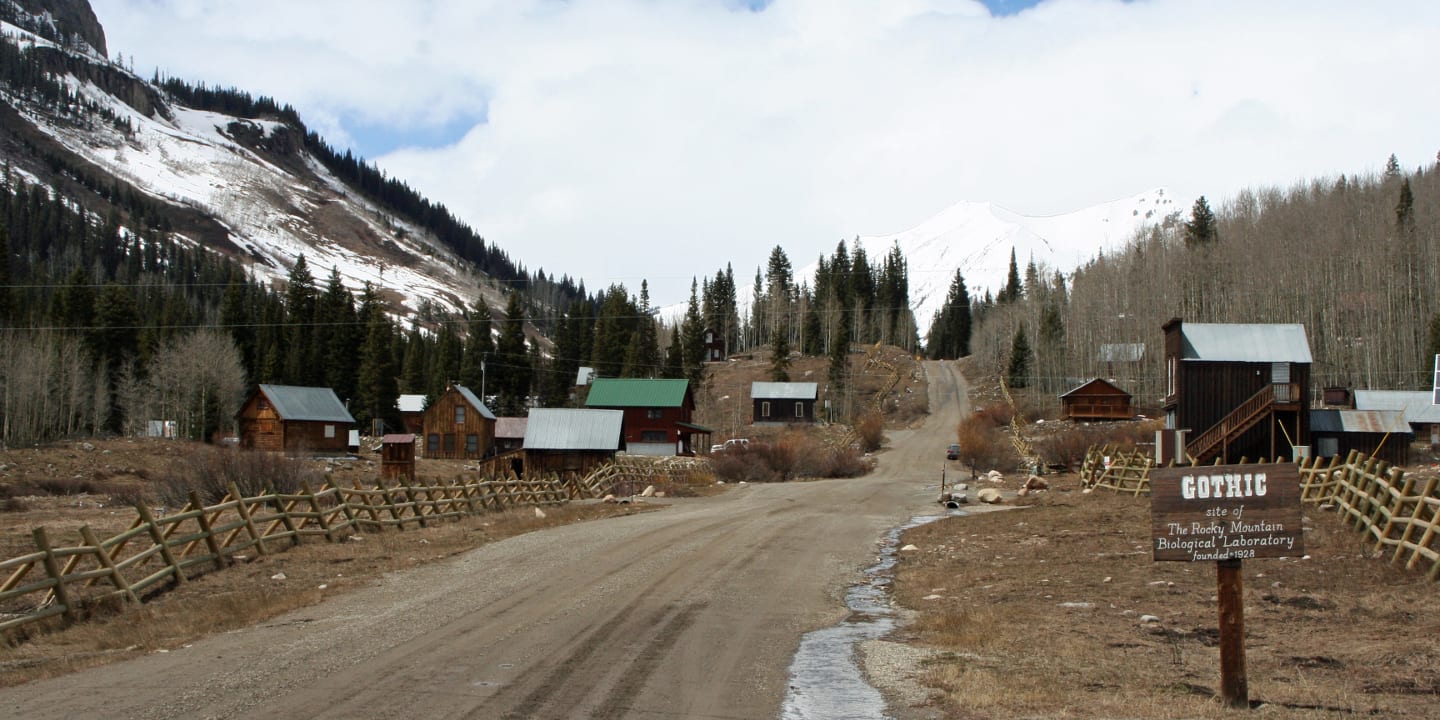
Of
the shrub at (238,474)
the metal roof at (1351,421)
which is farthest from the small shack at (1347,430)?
the shrub at (238,474)

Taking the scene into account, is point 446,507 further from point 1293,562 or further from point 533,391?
point 533,391

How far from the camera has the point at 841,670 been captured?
11.1 meters

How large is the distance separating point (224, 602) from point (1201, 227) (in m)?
122

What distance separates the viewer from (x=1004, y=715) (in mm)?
8953

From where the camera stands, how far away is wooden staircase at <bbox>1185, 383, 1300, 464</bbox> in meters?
48.0

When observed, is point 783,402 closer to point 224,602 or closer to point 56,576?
point 224,602

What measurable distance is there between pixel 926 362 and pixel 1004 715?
142746mm

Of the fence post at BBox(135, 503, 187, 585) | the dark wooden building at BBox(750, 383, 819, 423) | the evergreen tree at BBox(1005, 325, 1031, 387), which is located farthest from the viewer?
the evergreen tree at BBox(1005, 325, 1031, 387)

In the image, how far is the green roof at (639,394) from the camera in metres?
83.9

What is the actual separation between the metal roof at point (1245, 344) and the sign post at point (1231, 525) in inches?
1747

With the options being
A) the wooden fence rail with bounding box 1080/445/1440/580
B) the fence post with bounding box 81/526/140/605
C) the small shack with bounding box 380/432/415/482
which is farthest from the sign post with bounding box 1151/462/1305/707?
the small shack with bounding box 380/432/415/482

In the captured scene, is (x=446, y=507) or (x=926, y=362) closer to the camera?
(x=446, y=507)

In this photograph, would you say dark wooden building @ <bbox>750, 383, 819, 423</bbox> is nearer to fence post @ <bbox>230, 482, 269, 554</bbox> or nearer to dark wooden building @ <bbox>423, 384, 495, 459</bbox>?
dark wooden building @ <bbox>423, 384, 495, 459</bbox>

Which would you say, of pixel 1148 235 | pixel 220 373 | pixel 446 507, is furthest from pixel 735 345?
pixel 446 507
